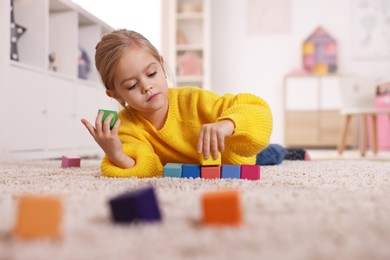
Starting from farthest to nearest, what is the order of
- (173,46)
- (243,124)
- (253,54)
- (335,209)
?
1. (253,54)
2. (173,46)
3. (243,124)
4. (335,209)

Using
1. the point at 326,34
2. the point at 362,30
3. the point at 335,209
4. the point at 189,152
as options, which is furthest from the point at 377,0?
the point at 335,209

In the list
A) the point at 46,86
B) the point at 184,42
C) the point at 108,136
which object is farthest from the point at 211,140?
the point at 184,42

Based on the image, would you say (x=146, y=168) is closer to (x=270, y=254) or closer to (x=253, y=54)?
(x=270, y=254)

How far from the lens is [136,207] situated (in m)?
0.50

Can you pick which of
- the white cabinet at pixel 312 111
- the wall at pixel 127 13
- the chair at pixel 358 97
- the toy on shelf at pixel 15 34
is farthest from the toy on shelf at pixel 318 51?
the toy on shelf at pixel 15 34

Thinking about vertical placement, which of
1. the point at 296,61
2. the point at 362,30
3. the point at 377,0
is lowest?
the point at 296,61

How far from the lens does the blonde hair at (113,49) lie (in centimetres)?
112

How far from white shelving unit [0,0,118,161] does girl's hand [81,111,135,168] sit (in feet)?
2.66

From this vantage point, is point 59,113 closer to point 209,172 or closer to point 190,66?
point 209,172

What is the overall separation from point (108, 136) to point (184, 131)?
0.87 ft

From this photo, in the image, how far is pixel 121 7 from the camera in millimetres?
2961

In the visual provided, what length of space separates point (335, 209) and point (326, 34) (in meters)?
4.21

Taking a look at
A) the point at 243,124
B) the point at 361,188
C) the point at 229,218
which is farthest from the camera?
the point at 243,124

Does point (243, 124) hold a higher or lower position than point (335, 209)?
higher
